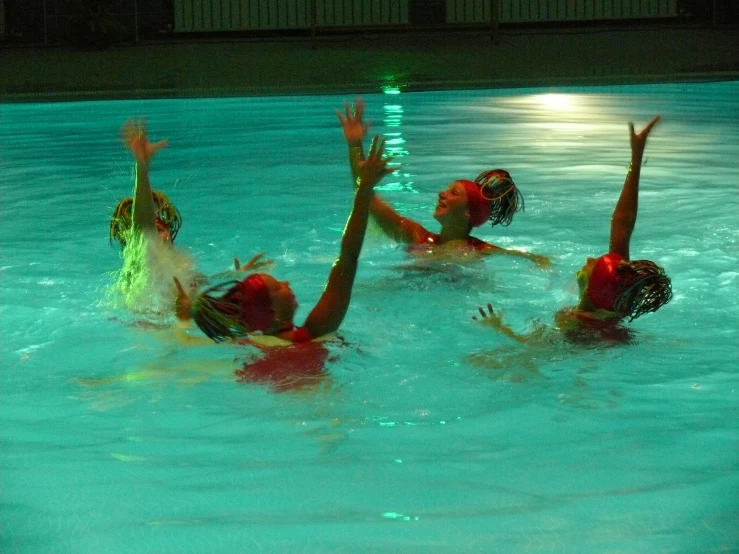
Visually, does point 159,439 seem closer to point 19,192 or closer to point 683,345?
point 683,345

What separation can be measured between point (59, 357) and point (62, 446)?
905 mm

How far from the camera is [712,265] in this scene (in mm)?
4961

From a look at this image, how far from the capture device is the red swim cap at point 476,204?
15.8 feet

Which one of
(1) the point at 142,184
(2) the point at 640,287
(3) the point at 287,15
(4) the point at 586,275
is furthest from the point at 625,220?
(3) the point at 287,15

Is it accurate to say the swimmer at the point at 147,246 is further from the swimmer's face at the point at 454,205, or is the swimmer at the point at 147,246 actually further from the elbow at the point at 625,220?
the elbow at the point at 625,220

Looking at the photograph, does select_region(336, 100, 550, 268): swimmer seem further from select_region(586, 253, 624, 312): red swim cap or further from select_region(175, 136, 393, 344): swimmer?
select_region(175, 136, 393, 344): swimmer

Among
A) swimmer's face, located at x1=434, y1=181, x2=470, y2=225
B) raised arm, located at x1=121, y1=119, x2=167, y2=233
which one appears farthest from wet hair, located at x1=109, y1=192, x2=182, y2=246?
swimmer's face, located at x1=434, y1=181, x2=470, y2=225

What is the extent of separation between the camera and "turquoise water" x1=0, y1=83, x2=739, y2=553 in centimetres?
248

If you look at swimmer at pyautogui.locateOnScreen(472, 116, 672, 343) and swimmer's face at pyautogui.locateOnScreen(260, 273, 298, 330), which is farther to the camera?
swimmer at pyautogui.locateOnScreen(472, 116, 672, 343)

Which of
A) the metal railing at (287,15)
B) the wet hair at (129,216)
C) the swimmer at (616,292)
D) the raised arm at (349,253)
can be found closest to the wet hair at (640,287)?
the swimmer at (616,292)

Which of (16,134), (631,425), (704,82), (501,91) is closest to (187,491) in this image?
(631,425)

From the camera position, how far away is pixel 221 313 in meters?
3.24

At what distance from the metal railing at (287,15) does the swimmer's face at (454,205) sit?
1235 centimetres

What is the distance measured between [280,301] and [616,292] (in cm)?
117
